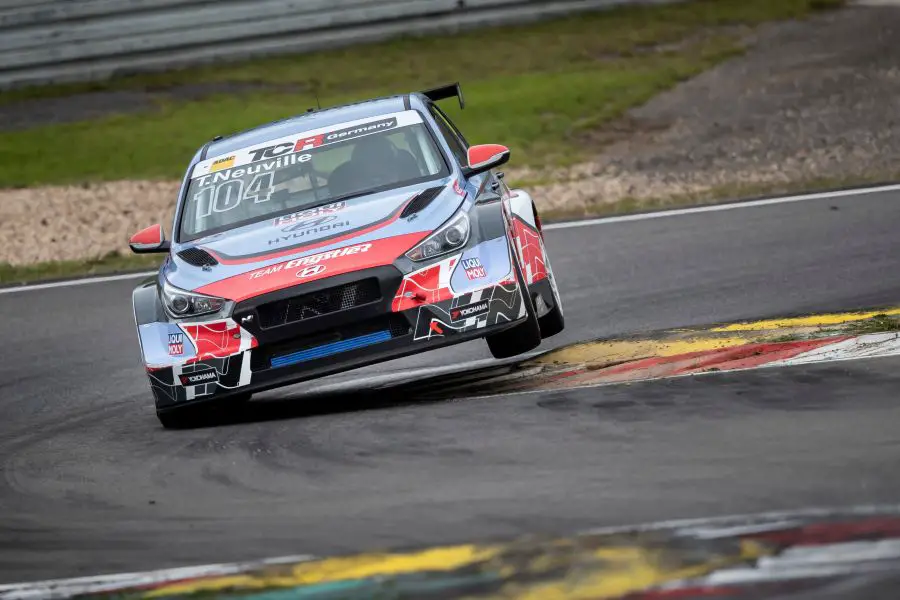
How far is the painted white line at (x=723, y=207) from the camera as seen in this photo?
44.7 ft

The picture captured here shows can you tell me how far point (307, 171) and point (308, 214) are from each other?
531mm

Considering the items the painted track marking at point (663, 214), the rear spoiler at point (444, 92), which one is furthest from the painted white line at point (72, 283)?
the rear spoiler at point (444, 92)

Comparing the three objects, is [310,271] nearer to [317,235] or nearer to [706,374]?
[317,235]

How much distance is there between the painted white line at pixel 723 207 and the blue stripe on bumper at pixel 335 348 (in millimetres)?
6435

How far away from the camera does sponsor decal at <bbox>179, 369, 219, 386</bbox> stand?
766 cm

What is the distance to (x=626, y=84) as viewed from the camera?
18297 millimetres

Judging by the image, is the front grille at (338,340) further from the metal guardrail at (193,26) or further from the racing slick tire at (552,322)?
the metal guardrail at (193,26)

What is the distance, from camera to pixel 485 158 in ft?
28.1

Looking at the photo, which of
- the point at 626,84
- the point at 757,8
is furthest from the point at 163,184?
the point at 757,8

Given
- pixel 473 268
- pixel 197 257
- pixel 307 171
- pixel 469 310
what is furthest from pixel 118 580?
pixel 307 171

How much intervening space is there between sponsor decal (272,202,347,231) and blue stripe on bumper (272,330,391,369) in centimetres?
84

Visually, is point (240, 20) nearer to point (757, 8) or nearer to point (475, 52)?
point (475, 52)

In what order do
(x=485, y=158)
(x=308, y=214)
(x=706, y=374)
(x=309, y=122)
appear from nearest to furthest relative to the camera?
(x=706, y=374), (x=308, y=214), (x=485, y=158), (x=309, y=122)

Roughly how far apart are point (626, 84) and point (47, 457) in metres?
11.9
